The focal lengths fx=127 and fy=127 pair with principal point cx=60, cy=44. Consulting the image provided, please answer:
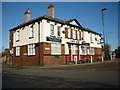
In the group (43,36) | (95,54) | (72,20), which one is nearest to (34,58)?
(43,36)

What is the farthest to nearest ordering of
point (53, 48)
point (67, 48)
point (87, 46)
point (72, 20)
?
point (87, 46)
point (72, 20)
point (67, 48)
point (53, 48)

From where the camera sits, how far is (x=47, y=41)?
68.7ft

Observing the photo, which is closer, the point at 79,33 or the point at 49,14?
the point at 49,14

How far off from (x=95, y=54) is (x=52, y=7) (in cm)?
1786

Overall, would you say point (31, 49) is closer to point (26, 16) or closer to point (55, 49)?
point (55, 49)

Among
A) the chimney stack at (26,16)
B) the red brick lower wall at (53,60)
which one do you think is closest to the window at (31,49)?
the red brick lower wall at (53,60)

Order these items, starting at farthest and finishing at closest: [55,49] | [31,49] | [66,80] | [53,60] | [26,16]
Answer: [26,16] → [31,49] → [55,49] → [53,60] → [66,80]

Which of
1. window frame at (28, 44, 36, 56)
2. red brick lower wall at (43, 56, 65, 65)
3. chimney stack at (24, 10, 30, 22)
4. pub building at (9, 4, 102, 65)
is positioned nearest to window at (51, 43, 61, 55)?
pub building at (9, 4, 102, 65)

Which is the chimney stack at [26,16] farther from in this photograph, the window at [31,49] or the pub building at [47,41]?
the window at [31,49]

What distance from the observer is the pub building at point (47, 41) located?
20.9 metres

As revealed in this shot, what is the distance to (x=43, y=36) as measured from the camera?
20.5 meters

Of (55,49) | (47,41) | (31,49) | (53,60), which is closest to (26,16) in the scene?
(31,49)

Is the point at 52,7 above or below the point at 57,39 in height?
above

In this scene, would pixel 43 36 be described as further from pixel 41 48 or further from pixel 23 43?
pixel 23 43
